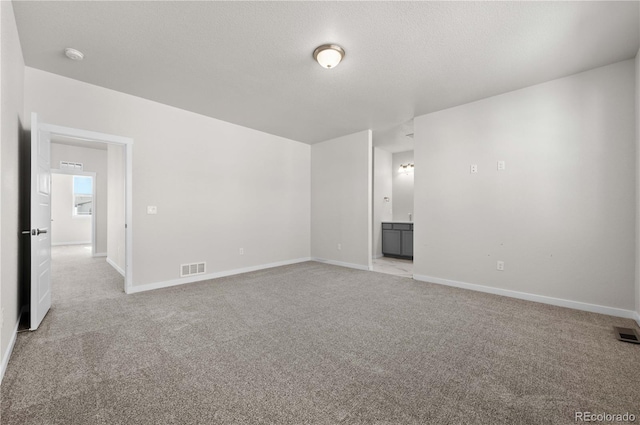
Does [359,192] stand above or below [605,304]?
above

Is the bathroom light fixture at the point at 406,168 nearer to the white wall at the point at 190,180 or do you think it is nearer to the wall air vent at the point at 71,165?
the white wall at the point at 190,180

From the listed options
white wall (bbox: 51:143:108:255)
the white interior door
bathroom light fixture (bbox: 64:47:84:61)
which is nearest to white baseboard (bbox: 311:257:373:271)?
the white interior door

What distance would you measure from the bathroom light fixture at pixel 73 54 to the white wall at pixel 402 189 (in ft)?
20.7

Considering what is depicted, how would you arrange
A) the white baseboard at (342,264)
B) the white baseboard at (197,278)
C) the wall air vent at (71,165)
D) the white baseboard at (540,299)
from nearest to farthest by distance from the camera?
1. the white baseboard at (540,299)
2. the white baseboard at (197,278)
3. the white baseboard at (342,264)
4. the wall air vent at (71,165)

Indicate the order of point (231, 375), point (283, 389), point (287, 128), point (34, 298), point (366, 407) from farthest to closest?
point (287, 128), point (34, 298), point (231, 375), point (283, 389), point (366, 407)

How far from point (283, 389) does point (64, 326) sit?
7.75 feet

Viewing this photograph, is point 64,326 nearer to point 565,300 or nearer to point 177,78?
point 177,78

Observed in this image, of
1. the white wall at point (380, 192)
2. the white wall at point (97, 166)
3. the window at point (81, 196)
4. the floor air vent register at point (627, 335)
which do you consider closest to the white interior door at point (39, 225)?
the white wall at point (97, 166)

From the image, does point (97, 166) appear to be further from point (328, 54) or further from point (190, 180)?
point (328, 54)

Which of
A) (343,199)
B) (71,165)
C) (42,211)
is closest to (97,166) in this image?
(71,165)

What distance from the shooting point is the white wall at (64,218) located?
8312 mm

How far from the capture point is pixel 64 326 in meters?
2.54

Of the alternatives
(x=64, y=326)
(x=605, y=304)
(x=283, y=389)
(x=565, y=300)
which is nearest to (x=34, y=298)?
(x=64, y=326)

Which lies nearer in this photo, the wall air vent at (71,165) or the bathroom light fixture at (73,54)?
the bathroom light fixture at (73,54)
